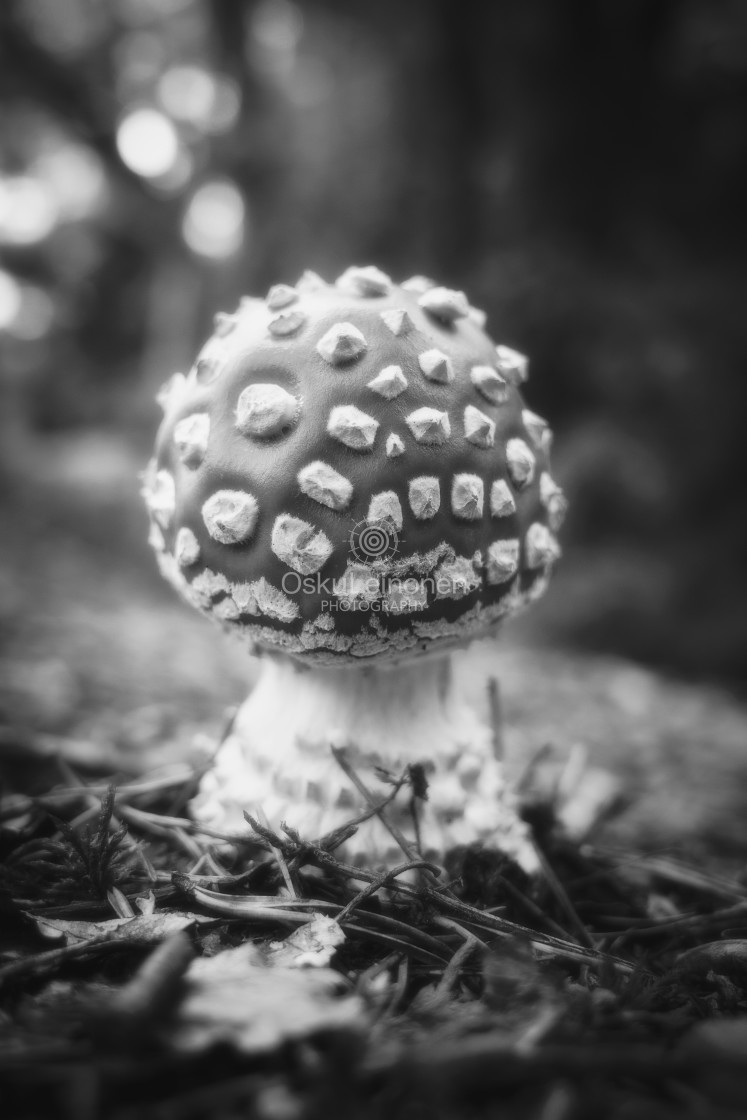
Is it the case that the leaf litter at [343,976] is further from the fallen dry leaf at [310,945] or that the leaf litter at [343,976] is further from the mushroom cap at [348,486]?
the mushroom cap at [348,486]

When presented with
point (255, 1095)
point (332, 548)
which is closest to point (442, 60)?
point (332, 548)

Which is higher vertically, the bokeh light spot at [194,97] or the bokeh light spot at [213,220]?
the bokeh light spot at [194,97]

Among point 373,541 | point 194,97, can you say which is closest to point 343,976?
point 373,541

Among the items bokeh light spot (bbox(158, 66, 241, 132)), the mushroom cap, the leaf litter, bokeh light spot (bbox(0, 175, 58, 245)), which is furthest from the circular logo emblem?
bokeh light spot (bbox(0, 175, 58, 245))

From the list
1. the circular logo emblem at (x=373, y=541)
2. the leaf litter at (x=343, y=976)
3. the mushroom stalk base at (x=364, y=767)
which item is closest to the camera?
the leaf litter at (x=343, y=976)

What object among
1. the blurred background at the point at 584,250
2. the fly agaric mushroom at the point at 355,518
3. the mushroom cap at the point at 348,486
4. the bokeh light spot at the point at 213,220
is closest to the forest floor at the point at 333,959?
the fly agaric mushroom at the point at 355,518
